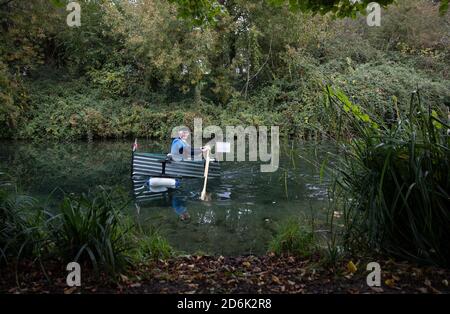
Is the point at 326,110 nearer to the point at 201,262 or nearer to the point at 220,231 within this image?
the point at 201,262

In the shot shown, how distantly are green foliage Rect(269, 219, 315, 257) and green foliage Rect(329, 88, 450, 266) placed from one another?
1.92ft

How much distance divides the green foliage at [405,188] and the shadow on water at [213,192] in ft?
2.75

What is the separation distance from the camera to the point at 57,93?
21.6 meters

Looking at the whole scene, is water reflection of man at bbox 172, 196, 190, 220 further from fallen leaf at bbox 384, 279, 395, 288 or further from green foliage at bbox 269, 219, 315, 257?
fallen leaf at bbox 384, 279, 395, 288

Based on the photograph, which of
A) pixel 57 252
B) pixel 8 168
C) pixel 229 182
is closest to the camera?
pixel 57 252

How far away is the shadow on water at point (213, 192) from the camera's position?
5.88 meters

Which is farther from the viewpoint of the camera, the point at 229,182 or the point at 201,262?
the point at 229,182

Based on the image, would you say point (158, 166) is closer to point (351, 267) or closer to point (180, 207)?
point (180, 207)

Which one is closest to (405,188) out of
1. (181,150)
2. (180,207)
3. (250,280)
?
(250,280)

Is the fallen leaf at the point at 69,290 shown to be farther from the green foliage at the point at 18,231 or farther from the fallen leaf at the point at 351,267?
the fallen leaf at the point at 351,267

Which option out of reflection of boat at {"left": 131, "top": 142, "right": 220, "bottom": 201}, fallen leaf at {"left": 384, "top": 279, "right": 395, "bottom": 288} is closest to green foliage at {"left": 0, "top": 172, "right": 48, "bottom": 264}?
fallen leaf at {"left": 384, "top": 279, "right": 395, "bottom": 288}

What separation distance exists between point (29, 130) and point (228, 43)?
10638mm

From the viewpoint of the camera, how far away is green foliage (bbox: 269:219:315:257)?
13.3ft
